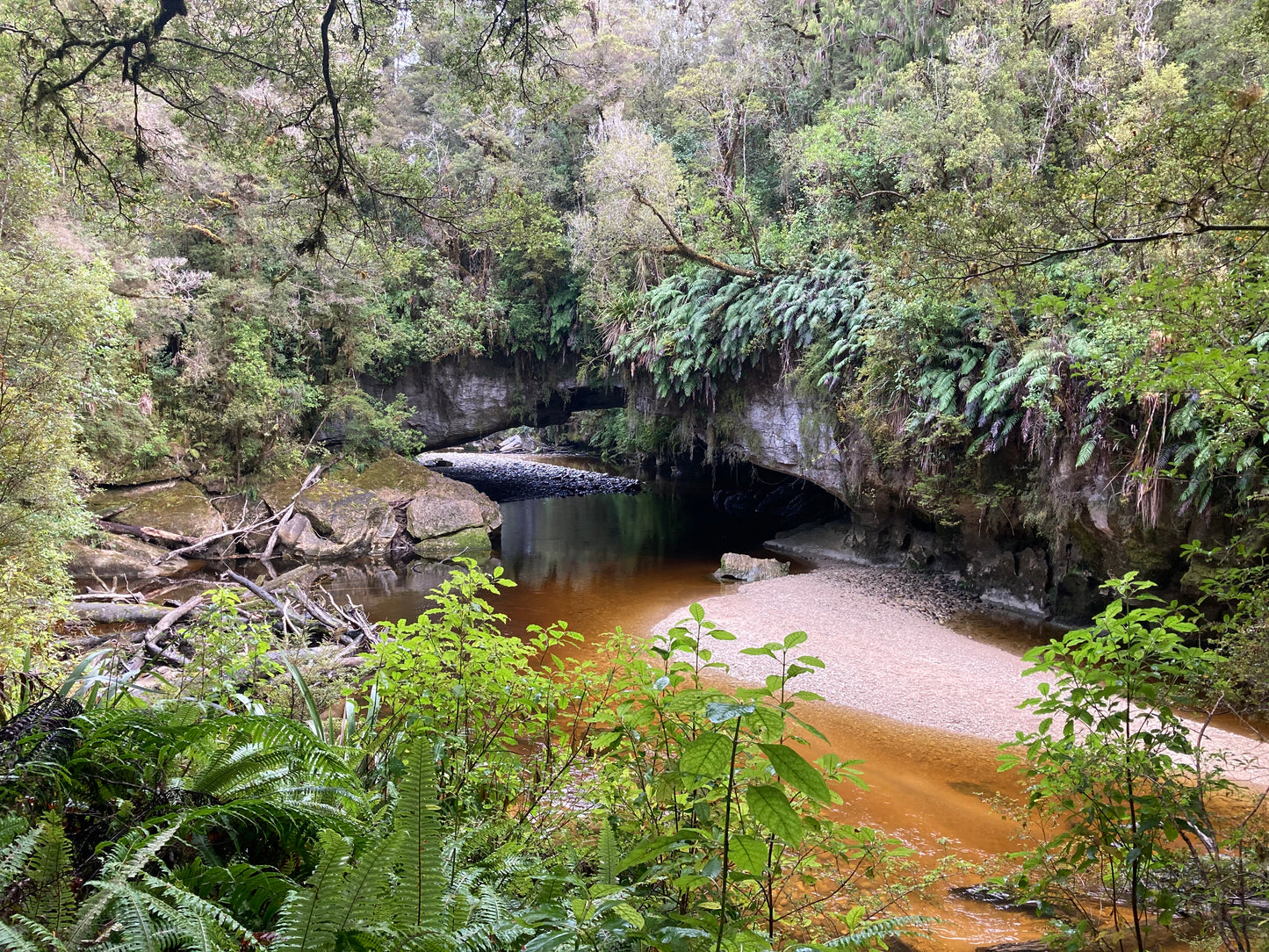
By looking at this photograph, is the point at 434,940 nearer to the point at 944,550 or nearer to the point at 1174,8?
the point at 944,550

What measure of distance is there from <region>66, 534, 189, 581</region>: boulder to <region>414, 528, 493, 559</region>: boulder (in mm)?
4553

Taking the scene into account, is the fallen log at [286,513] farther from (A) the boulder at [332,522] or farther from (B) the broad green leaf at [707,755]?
(B) the broad green leaf at [707,755]

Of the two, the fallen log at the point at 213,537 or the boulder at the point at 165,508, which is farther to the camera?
the boulder at the point at 165,508

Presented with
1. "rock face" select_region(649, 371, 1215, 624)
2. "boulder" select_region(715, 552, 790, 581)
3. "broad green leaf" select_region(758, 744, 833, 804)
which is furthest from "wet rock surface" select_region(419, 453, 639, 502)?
"broad green leaf" select_region(758, 744, 833, 804)

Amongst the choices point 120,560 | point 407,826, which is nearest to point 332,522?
point 120,560

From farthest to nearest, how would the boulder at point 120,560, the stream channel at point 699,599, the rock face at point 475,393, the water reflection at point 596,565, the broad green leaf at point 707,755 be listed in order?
1. the rock face at point 475,393
2. the water reflection at point 596,565
3. the boulder at point 120,560
4. the stream channel at point 699,599
5. the broad green leaf at point 707,755

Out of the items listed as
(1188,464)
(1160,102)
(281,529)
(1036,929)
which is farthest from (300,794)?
(281,529)

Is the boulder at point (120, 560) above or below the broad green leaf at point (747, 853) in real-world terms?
below

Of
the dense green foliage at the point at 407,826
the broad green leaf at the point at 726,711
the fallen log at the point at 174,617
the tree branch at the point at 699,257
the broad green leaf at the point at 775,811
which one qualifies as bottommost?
the fallen log at the point at 174,617

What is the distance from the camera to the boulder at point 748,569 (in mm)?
13094

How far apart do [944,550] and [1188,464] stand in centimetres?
496

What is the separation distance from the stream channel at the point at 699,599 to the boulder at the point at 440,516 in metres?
1.03

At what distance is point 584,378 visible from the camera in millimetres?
18688

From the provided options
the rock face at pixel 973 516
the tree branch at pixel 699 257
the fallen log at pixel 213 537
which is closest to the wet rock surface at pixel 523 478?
the rock face at pixel 973 516
